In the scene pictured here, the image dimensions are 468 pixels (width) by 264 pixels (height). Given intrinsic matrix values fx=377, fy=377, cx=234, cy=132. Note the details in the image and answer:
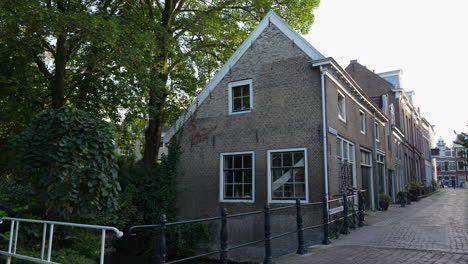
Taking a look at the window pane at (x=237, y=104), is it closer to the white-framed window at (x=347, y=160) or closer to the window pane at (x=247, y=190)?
the window pane at (x=247, y=190)

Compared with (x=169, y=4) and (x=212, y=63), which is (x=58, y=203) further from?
(x=169, y=4)

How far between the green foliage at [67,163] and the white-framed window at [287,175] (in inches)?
236

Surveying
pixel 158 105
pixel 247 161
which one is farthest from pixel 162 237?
pixel 158 105

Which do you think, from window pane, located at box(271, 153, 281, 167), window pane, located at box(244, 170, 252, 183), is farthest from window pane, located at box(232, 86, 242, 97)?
window pane, located at box(244, 170, 252, 183)

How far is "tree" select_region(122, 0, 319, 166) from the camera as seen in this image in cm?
1805

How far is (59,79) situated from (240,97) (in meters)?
7.65

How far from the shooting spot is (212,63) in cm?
1917

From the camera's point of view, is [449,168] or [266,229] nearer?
[266,229]

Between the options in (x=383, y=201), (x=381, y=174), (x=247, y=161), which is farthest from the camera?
(x=381, y=174)

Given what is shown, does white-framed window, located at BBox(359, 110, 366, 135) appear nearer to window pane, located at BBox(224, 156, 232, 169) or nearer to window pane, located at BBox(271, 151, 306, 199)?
window pane, located at BBox(271, 151, 306, 199)

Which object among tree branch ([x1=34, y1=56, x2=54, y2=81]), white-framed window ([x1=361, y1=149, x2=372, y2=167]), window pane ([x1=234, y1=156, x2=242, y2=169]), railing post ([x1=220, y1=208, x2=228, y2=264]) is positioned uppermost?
tree branch ([x1=34, y1=56, x2=54, y2=81])

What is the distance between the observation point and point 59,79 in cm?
1584

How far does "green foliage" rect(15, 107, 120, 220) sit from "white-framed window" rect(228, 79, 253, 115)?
6.49 metres

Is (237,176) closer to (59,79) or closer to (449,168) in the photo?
(59,79)
